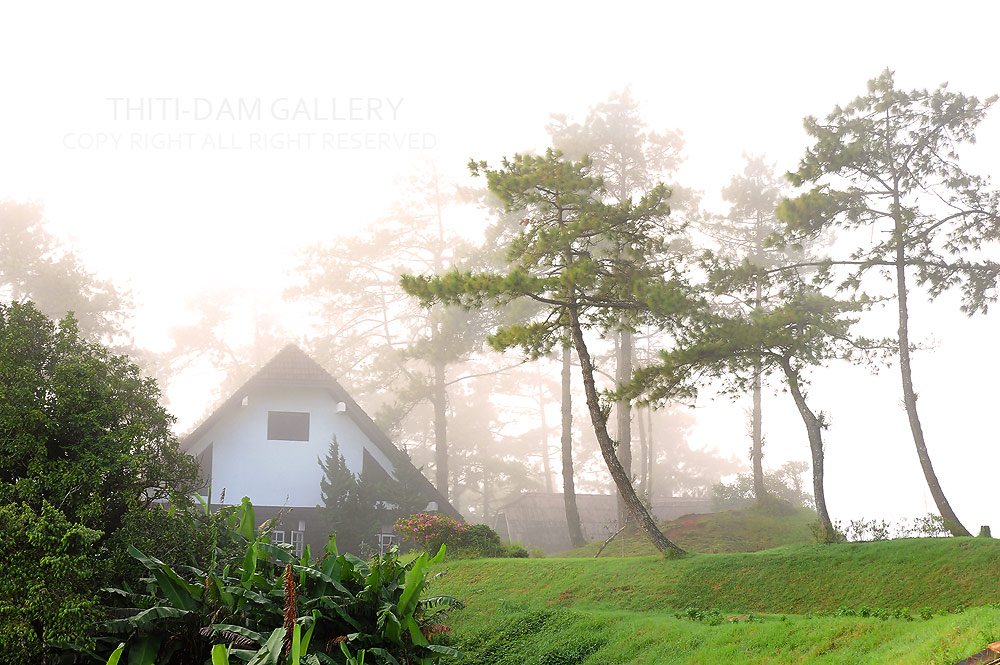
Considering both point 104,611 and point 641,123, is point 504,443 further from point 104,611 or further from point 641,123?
point 104,611

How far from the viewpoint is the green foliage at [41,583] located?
596cm

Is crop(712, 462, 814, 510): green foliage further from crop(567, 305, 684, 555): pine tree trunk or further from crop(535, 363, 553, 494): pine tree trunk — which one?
crop(535, 363, 553, 494): pine tree trunk

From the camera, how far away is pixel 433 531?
2081 cm

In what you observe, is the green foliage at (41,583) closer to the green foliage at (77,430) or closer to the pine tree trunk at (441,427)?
the green foliage at (77,430)

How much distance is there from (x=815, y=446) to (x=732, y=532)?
8.76 m

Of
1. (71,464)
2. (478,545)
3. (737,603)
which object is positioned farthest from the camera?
(478,545)

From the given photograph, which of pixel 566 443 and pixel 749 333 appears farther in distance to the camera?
pixel 566 443

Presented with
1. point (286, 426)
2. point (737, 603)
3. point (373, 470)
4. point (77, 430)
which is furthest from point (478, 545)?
point (77, 430)

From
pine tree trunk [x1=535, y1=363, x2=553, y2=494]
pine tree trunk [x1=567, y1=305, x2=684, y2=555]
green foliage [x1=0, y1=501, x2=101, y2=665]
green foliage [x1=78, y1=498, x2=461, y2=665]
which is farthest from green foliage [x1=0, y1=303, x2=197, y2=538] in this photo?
pine tree trunk [x1=535, y1=363, x2=553, y2=494]

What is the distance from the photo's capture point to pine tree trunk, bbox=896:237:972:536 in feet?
58.3

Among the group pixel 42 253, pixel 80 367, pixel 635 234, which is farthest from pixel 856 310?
pixel 42 253

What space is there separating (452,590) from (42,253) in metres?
32.6

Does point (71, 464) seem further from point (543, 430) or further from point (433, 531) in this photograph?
point (543, 430)

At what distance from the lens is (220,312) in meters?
52.4
